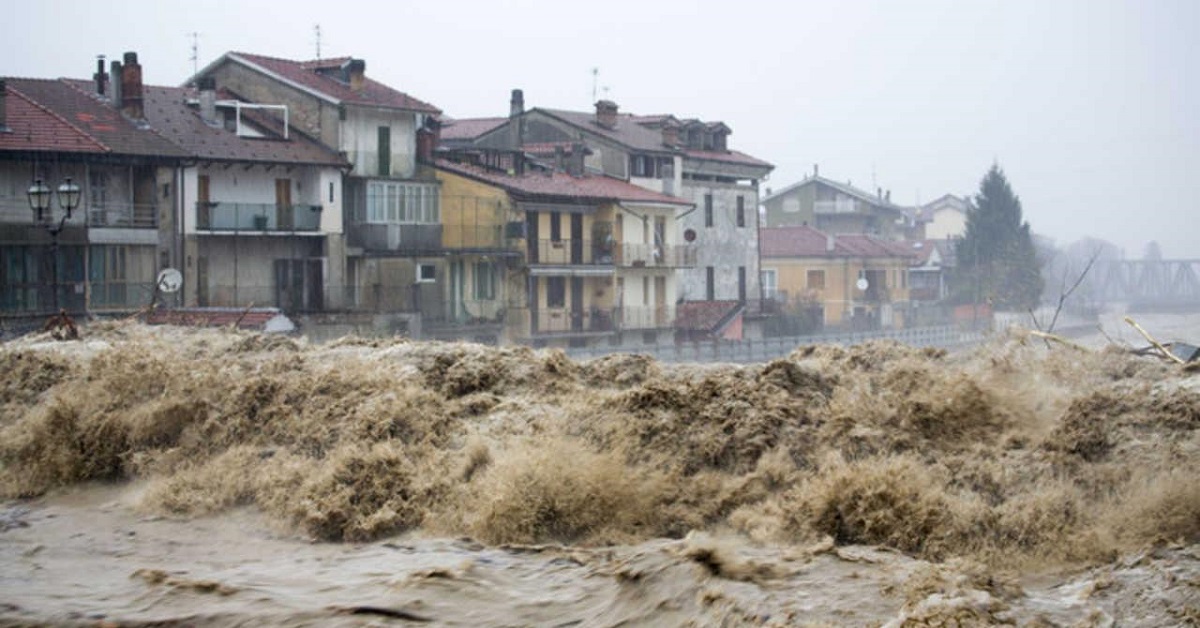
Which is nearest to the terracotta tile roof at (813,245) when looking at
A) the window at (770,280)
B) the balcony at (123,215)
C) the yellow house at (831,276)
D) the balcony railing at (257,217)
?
the yellow house at (831,276)

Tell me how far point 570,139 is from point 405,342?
44311 mm

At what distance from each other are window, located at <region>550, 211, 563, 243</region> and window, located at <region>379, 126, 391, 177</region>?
20.9 ft

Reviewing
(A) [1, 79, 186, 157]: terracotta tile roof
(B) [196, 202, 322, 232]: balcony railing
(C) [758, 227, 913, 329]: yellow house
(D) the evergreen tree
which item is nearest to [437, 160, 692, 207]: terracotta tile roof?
(B) [196, 202, 322, 232]: balcony railing

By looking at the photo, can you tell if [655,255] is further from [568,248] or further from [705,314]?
[568,248]

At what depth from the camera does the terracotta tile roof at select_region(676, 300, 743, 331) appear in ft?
203

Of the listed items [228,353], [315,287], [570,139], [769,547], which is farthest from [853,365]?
[570,139]

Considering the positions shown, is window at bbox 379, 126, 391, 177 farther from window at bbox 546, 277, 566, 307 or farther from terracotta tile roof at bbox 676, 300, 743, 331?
terracotta tile roof at bbox 676, 300, 743, 331

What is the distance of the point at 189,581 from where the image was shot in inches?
544

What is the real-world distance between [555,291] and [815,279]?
25818 millimetres

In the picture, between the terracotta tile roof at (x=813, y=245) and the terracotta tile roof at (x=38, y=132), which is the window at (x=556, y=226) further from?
the terracotta tile roof at (x=813, y=245)

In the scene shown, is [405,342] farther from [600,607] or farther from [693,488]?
[600,607]

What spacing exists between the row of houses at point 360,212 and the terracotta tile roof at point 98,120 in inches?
4.0

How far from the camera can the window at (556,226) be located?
55844mm

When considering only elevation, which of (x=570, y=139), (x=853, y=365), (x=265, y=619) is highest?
(x=570, y=139)
